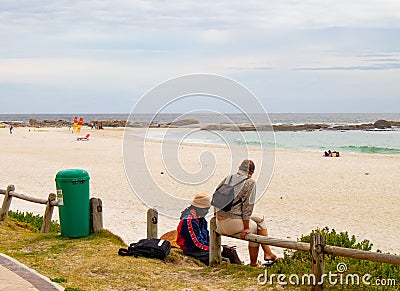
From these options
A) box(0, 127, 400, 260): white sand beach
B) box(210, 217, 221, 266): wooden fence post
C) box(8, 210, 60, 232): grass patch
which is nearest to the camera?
box(210, 217, 221, 266): wooden fence post

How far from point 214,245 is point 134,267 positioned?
105 centimetres

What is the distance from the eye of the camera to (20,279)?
19.4 ft

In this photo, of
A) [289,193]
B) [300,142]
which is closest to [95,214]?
[289,193]

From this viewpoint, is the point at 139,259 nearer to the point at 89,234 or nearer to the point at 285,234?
the point at 89,234

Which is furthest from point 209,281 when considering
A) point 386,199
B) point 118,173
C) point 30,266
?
point 118,173

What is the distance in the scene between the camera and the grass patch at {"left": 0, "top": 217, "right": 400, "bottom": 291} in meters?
6.11

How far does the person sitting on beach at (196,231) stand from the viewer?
7.62 metres

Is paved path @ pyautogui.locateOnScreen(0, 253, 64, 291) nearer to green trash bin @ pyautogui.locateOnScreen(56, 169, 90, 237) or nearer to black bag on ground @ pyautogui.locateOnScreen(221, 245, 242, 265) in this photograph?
green trash bin @ pyautogui.locateOnScreen(56, 169, 90, 237)

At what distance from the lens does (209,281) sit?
21.3 ft

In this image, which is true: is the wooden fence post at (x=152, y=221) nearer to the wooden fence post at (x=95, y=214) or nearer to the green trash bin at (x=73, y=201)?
the wooden fence post at (x=95, y=214)

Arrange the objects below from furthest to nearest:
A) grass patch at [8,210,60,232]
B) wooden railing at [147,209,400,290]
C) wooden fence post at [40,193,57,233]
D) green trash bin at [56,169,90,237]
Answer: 1. grass patch at [8,210,60,232]
2. wooden fence post at [40,193,57,233]
3. green trash bin at [56,169,90,237]
4. wooden railing at [147,209,400,290]

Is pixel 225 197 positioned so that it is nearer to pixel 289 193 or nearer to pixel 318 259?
pixel 318 259

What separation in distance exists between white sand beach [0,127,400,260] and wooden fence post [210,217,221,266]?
7.07 ft

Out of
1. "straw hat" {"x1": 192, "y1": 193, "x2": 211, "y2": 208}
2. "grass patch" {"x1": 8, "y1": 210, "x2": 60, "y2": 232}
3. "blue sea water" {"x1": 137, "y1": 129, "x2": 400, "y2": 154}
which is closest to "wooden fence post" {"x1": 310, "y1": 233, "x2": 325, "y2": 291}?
"straw hat" {"x1": 192, "y1": 193, "x2": 211, "y2": 208}
